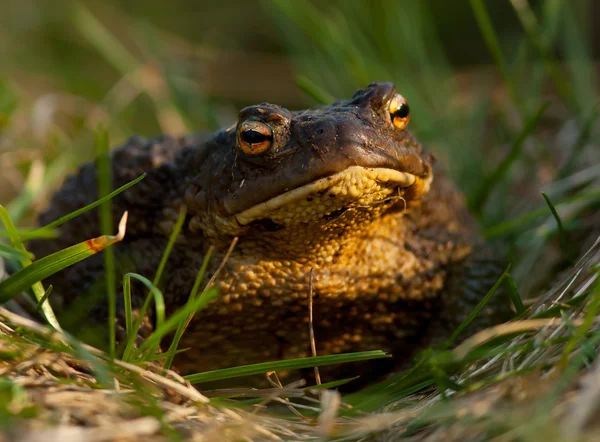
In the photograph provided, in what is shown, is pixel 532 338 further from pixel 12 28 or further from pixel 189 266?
pixel 12 28

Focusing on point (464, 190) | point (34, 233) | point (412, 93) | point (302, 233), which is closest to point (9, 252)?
point (34, 233)

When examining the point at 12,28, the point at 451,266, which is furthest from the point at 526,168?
the point at 12,28

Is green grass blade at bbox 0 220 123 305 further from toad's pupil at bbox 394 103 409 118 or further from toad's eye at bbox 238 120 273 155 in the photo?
toad's pupil at bbox 394 103 409 118

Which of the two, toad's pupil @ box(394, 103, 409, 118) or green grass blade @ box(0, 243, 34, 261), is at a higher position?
toad's pupil @ box(394, 103, 409, 118)

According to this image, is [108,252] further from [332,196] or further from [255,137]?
[332,196]

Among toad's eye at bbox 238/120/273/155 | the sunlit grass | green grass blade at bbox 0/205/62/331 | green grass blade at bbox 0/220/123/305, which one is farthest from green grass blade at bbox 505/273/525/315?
green grass blade at bbox 0/205/62/331

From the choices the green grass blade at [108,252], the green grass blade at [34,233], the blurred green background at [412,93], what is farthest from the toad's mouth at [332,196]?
the blurred green background at [412,93]
